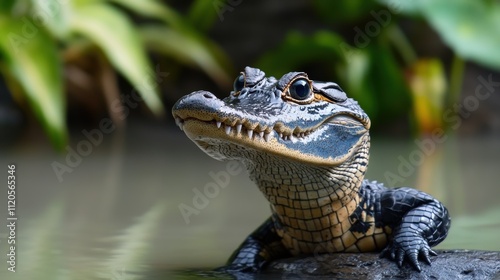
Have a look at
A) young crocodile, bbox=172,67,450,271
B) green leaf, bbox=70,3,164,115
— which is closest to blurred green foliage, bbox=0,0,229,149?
green leaf, bbox=70,3,164,115

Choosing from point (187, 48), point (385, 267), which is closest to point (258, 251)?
point (385, 267)

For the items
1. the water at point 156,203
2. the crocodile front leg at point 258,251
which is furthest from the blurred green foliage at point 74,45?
the crocodile front leg at point 258,251

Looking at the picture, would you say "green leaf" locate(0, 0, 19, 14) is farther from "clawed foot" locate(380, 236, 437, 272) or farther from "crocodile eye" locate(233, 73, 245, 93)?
"clawed foot" locate(380, 236, 437, 272)

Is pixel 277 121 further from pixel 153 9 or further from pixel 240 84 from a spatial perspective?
pixel 153 9

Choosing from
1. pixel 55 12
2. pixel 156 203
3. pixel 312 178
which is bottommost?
pixel 312 178

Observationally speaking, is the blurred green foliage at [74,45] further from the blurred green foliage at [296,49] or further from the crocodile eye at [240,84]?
the crocodile eye at [240,84]

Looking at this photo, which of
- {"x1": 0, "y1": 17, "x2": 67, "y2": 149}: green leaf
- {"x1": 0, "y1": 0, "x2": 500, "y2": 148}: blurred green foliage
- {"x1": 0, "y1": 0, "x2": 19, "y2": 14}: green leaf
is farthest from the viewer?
{"x1": 0, "y1": 0, "x2": 19, "y2": 14}: green leaf
